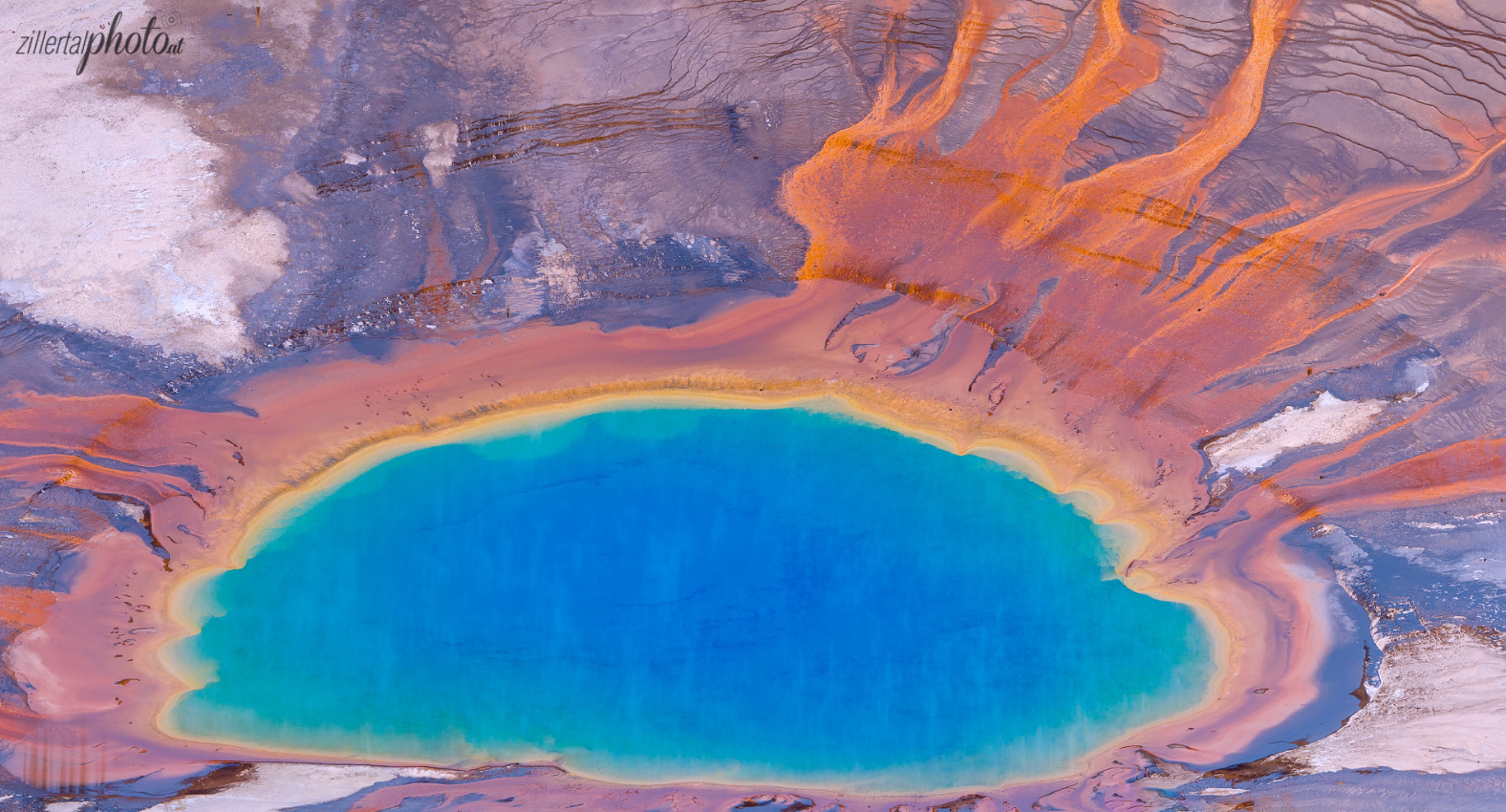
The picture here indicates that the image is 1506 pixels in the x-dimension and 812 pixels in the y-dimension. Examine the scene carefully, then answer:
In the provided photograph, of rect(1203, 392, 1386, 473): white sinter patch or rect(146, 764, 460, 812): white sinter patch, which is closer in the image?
rect(1203, 392, 1386, 473): white sinter patch

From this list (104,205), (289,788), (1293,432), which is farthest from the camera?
(289,788)

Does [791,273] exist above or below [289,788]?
above

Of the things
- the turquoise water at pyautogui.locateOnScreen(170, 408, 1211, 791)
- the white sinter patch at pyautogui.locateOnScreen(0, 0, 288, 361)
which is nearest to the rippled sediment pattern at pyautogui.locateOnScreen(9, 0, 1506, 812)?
the white sinter patch at pyautogui.locateOnScreen(0, 0, 288, 361)

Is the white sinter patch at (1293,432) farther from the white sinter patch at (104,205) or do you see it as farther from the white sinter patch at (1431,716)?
the white sinter patch at (104,205)

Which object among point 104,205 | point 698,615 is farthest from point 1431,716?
point 104,205

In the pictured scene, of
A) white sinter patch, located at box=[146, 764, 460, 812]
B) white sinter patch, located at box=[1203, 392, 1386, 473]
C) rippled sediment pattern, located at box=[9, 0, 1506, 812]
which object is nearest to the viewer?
rippled sediment pattern, located at box=[9, 0, 1506, 812]

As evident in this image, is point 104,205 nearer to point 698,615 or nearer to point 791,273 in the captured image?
point 791,273

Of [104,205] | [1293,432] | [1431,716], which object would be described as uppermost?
[104,205]

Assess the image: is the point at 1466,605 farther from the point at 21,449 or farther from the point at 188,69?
the point at 21,449

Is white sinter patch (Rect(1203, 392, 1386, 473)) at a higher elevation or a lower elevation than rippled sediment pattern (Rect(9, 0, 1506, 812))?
lower

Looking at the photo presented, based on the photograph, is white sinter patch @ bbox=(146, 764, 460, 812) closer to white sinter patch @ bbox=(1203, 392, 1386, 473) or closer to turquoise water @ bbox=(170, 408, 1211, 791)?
turquoise water @ bbox=(170, 408, 1211, 791)
